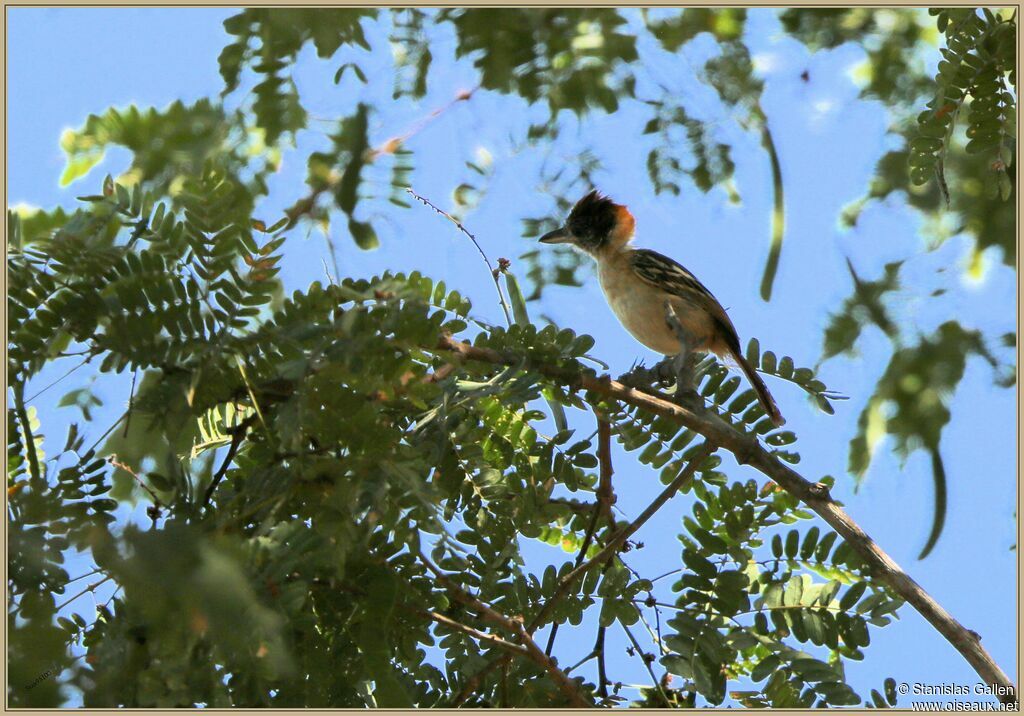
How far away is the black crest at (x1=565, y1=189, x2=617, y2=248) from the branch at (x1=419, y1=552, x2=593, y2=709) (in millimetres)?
3839

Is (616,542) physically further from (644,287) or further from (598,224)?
(598,224)

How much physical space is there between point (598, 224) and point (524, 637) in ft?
13.5

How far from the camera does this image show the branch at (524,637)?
2.85 m

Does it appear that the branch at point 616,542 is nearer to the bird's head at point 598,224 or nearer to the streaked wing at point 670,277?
the streaked wing at point 670,277

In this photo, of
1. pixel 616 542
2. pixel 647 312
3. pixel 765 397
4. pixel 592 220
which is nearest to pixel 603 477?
pixel 616 542

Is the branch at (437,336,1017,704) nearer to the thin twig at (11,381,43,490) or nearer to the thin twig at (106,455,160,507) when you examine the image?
the thin twig at (106,455,160,507)

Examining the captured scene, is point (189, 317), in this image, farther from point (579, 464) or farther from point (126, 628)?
point (579, 464)

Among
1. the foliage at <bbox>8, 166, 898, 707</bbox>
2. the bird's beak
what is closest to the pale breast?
the bird's beak

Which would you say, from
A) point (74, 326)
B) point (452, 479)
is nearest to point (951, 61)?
point (452, 479)

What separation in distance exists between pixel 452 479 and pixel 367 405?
647 millimetres

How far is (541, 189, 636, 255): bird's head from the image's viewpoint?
21.1 feet

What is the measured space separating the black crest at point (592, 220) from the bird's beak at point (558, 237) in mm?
188

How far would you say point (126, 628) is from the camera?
2.01 m

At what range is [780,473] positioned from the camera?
10.7 feet
